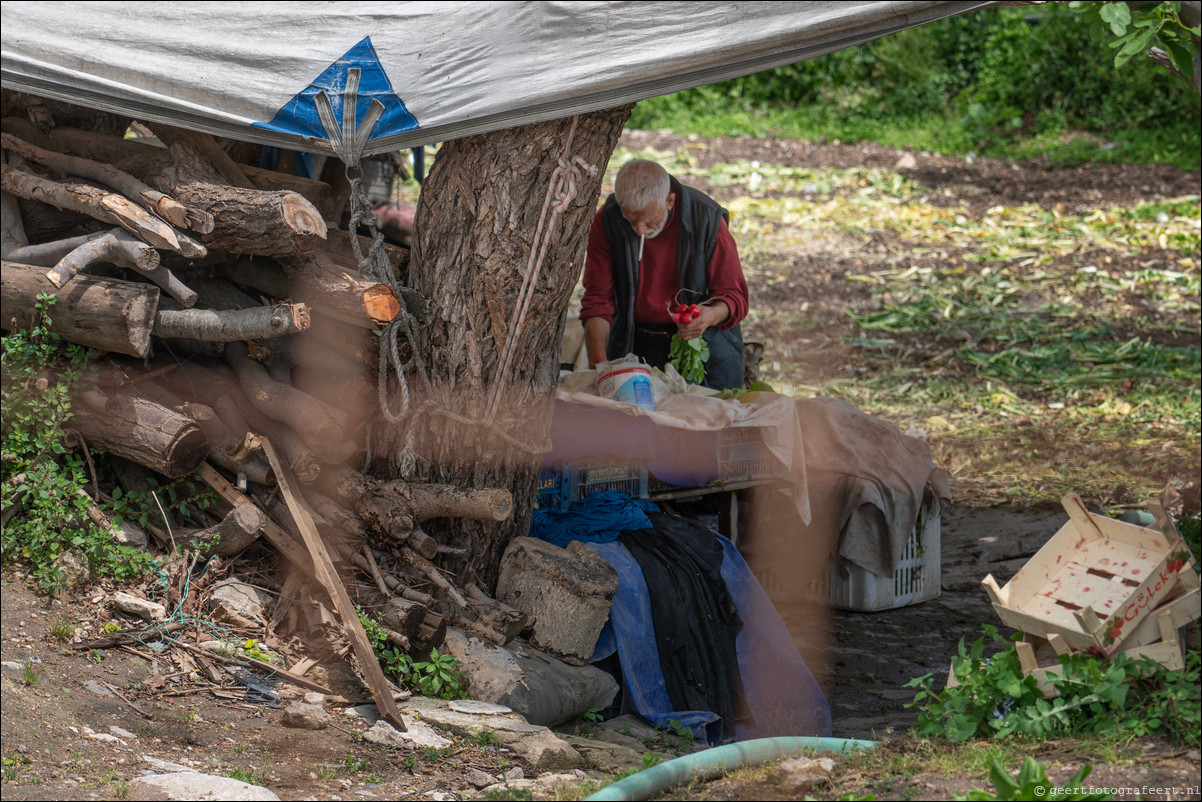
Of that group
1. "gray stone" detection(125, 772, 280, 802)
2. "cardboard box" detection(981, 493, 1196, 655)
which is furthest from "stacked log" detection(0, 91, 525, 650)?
"cardboard box" detection(981, 493, 1196, 655)

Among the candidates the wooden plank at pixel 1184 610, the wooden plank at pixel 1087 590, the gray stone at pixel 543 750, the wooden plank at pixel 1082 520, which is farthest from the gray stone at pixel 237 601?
the wooden plank at pixel 1184 610

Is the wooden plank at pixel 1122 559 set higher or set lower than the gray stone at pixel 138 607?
higher

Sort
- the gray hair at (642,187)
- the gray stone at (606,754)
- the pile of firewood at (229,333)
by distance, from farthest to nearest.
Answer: the gray hair at (642,187) < the pile of firewood at (229,333) < the gray stone at (606,754)

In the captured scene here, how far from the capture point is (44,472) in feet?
12.1

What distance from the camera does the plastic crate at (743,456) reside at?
16.6 feet

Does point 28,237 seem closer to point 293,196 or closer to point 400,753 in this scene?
point 293,196

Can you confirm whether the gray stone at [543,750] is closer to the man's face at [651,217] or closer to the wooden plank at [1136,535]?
the wooden plank at [1136,535]

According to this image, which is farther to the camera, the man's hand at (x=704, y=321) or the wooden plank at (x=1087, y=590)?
the man's hand at (x=704, y=321)

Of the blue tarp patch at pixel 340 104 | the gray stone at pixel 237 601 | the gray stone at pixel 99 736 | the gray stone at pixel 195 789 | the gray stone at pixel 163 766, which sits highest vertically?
the blue tarp patch at pixel 340 104

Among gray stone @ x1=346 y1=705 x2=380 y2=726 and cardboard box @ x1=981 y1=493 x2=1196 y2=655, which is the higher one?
cardboard box @ x1=981 y1=493 x2=1196 y2=655

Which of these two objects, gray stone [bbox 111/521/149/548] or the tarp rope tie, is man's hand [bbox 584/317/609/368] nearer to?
the tarp rope tie

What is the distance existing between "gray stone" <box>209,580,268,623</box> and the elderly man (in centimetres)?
219

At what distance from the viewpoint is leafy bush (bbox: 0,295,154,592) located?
3639 millimetres

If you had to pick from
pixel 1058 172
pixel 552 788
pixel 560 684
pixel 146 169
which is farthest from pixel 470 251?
pixel 1058 172
